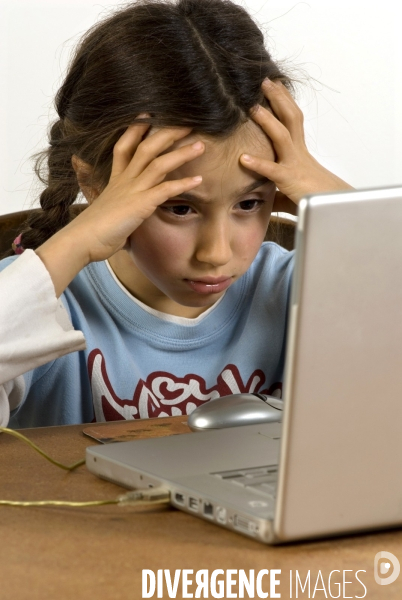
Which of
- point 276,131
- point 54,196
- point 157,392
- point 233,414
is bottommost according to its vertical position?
point 157,392

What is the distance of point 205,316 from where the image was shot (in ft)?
3.95

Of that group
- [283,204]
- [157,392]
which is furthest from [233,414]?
[283,204]

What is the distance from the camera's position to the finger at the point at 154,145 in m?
0.97

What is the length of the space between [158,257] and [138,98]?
0.60 ft

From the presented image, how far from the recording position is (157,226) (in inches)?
40.0

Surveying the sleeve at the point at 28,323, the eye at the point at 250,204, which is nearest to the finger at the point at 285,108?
the eye at the point at 250,204

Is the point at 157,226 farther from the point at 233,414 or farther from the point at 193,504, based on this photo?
the point at 193,504

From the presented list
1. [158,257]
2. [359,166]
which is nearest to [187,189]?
[158,257]

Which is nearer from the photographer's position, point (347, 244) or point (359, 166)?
point (347, 244)

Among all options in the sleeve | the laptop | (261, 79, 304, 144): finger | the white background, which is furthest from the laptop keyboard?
the white background

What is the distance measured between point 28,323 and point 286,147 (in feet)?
1.25

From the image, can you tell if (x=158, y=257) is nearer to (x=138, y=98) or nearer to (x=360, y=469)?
(x=138, y=98)

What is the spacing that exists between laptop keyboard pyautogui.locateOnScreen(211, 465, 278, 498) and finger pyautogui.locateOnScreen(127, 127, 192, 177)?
0.47 m

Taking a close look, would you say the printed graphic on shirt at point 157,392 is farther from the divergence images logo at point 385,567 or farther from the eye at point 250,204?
the divergence images logo at point 385,567
